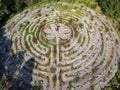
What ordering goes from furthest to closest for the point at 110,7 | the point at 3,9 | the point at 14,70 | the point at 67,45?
1. the point at 110,7
2. the point at 3,9
3. the point at 67,45
4. the point at 14,70

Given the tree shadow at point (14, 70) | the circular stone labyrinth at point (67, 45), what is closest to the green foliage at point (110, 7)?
the circular stone labyrinth at point (67, 45)

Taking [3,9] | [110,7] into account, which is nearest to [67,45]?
[110,7]

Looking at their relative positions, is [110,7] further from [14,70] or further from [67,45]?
[14,70]

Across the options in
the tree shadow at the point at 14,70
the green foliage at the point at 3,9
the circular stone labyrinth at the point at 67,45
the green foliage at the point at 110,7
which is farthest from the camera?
the green foliage at the point at 110,7

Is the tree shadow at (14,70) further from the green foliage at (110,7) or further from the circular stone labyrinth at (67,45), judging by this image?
the green foliage at (110,7)

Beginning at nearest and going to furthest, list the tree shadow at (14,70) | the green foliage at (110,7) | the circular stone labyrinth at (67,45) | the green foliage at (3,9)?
the tree shadow at (14,70) → the circular stone labyrinth at (67,45) → the green foliage at (3,9) → the green foliage at (110,7)

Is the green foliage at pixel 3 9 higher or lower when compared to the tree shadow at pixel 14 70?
higher
